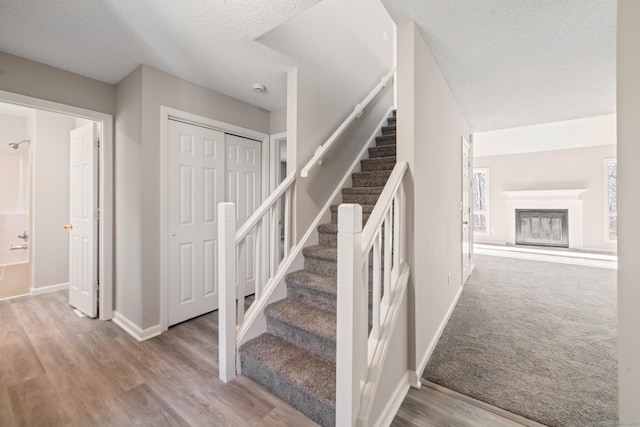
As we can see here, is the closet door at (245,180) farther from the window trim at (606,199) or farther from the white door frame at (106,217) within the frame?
the window trim at (606,199)

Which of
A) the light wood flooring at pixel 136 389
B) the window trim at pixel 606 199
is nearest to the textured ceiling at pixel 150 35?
the light wood flooring at pixel 136 389

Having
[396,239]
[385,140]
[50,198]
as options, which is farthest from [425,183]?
[50,198]

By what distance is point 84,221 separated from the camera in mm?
2811

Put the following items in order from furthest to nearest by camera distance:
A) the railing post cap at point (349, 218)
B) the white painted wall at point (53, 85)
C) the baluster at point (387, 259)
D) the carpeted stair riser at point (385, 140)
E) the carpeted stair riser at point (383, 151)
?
1. the carpeted stair riser at point (385, 140)
2. the carpeted stair riser at point (383, 151)
3. the white painted wall at point (53, 85)
4. the baluster at point (387, 259)
5. the railing post cap at point (349, 218)

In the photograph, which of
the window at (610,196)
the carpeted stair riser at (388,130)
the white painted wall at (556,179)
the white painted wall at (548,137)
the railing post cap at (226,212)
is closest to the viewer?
the railing post cap at (226,212)

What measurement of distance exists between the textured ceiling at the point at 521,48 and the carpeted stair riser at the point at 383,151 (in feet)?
2.88

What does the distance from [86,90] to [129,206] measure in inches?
47.2

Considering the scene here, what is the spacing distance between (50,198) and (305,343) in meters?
4.01

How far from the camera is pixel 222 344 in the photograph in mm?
1747

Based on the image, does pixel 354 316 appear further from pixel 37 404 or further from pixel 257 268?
pixel 37 404

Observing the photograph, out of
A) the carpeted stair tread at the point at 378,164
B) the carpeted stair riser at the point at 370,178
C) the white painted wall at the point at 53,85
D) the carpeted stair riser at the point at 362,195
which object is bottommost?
the carpeted stair riser at the point at 362,195

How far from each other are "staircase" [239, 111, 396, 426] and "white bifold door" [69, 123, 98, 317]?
2071 millimetres

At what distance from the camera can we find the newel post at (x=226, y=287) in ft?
5.66

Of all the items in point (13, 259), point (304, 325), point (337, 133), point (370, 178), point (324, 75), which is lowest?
point (304, 325)
